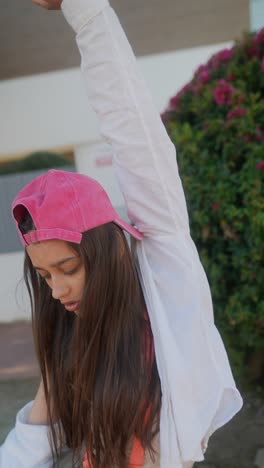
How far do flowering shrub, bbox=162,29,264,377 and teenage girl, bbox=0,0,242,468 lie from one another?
117cm

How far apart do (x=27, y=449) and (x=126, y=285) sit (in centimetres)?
48

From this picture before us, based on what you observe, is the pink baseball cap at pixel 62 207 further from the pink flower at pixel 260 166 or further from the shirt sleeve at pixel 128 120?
the pink flower at pixel 260 166

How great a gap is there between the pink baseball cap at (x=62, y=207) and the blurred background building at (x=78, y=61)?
3.66m

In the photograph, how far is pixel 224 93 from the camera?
235 centimetres

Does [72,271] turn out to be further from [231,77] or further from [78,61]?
[78,61]

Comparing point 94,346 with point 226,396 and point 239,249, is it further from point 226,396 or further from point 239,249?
point 239,249

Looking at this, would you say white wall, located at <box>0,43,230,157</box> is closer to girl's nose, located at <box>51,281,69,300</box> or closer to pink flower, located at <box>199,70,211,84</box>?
pink flower, located at <box>199,70,211,84</box>

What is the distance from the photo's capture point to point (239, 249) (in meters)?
2.35

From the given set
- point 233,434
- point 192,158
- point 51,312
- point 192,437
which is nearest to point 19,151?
point 192,158

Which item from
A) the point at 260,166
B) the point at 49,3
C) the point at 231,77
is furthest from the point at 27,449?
the point at 231,77

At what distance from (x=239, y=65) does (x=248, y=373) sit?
1.83m

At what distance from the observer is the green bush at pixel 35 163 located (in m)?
5.09

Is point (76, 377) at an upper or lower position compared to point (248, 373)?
upper

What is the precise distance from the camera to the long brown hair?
1099mm
